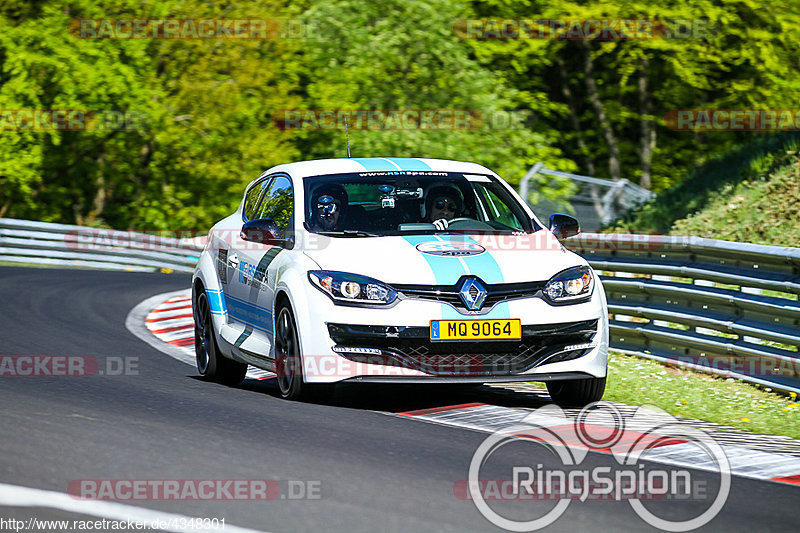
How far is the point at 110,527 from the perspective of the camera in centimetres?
513

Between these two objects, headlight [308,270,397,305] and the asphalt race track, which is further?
headlight [308,270,397,305]

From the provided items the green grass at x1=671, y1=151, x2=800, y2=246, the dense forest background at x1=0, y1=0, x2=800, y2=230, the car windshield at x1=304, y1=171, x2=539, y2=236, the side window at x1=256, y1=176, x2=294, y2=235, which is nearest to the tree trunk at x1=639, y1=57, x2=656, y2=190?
the dense forest background at x1=0, y1=0, x2=800, y2=230

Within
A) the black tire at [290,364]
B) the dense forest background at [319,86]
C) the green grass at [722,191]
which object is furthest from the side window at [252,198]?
the dense forest background at [319,86]

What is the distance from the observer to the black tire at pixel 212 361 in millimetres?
10289

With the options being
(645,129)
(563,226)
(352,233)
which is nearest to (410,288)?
(352,233)

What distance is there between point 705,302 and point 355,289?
4.11 meters

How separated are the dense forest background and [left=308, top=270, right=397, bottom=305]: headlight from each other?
26637 mm

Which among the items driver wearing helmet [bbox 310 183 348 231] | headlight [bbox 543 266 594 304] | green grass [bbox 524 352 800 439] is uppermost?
driver wearing helmet [bbox 310 183 348 231]

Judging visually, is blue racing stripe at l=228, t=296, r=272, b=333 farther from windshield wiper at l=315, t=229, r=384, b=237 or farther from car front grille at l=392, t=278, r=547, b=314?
car front grille at l=392, t=278, r=547, b=314

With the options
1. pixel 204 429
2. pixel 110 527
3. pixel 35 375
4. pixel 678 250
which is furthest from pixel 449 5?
pixel 110 527

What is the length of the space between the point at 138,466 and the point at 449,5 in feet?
102

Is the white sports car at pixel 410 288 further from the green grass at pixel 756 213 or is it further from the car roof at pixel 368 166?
the green grass at pixel 756 213

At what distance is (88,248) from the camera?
28.0 metres

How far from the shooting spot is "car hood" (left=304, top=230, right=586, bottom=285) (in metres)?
8.23
